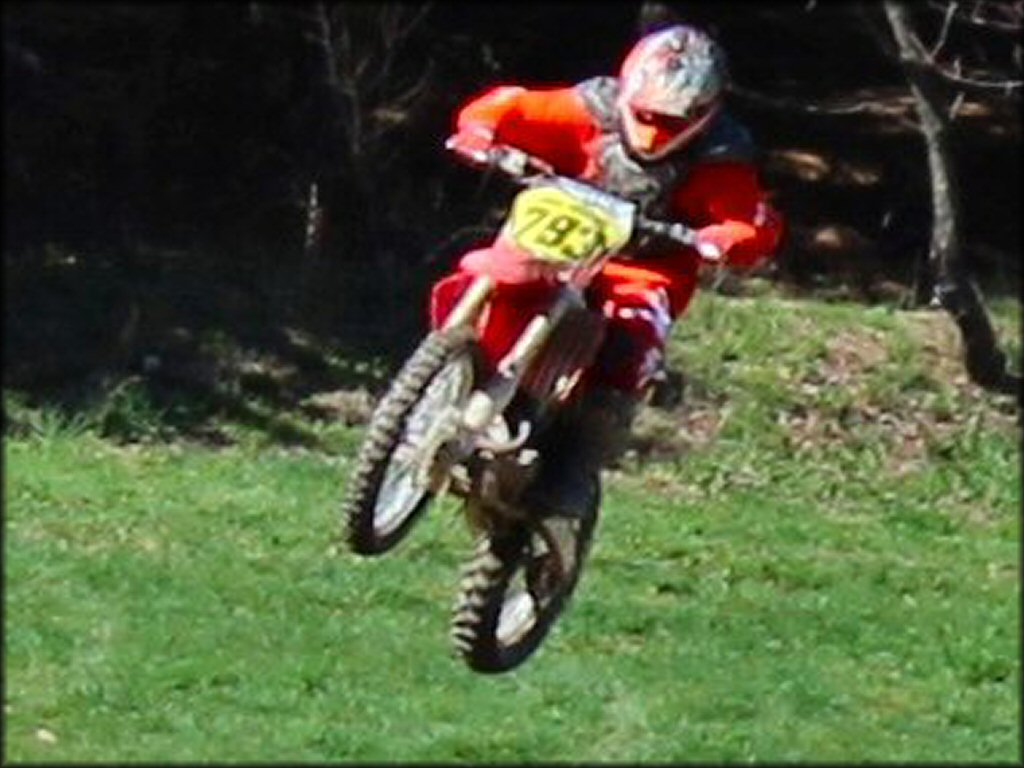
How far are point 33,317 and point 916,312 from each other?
5.43m

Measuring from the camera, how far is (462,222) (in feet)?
72.0

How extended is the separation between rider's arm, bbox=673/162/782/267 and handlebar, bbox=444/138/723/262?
1.8 inches

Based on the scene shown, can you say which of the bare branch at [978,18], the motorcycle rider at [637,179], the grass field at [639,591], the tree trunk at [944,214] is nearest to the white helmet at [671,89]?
the motorcycle rider at [637,179]

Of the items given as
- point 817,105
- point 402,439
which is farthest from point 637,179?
point 817,105

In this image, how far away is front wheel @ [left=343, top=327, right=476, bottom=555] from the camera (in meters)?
7.26

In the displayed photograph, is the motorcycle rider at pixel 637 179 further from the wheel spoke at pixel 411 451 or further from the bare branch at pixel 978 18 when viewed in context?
the bare branch at pixel 978 18

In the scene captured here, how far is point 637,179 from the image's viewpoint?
734 cm

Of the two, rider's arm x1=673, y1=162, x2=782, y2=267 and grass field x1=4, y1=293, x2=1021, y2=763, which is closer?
rider's arm x1=673, y1=162, x2=782, y2=267

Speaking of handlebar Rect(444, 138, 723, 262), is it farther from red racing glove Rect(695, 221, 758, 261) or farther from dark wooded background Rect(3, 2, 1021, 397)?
dark wooded background Rect(3, 2, 1021, 397)

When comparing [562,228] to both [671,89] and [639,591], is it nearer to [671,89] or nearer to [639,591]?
[671,89]

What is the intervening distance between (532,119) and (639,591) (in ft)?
34.8

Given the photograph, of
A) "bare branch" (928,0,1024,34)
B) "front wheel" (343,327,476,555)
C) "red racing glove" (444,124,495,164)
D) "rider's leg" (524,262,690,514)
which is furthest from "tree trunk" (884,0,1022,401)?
"front wheel" (343,327,476,555)

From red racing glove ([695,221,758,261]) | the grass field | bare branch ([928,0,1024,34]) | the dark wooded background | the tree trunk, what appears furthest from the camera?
the dark wooded background

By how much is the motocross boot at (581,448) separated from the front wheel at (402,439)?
245 mm
